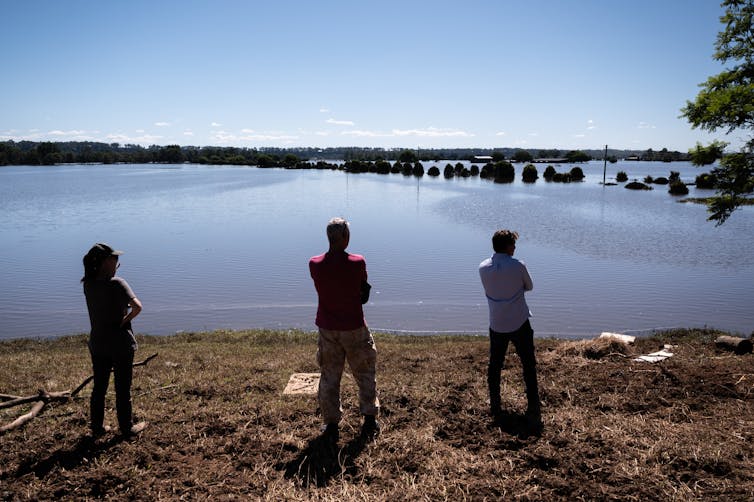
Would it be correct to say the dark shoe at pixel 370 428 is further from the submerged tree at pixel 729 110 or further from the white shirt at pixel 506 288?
the submerged tree at pixel 729 110

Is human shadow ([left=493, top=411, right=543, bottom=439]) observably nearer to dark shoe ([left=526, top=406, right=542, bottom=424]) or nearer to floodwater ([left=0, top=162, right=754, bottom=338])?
dark shoe ([left=526, top=406, right=542, bottom=424])

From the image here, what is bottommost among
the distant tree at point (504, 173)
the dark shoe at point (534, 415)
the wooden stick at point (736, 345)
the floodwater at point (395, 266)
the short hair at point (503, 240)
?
the floodwater at point (395, 266)

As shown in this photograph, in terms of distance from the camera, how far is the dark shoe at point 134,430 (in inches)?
208

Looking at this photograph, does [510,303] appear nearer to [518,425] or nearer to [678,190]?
[518,425]

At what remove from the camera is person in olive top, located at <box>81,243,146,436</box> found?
481cm

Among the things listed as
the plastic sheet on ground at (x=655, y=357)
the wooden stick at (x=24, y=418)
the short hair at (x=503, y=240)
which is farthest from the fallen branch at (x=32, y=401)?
the plastic sheet on ground at (x=655, y=357)

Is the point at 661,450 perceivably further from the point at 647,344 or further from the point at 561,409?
the point at 647,344

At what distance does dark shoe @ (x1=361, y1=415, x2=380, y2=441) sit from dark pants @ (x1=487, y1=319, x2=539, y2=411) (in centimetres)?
138

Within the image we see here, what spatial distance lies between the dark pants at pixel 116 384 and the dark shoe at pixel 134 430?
24mm

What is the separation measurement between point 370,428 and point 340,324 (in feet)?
4.12

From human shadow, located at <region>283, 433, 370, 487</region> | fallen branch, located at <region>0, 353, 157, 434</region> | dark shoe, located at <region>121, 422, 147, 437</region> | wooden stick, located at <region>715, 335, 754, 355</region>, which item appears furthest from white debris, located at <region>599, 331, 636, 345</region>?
fallen branch, located at <region>0, 353, 157, 434</region>

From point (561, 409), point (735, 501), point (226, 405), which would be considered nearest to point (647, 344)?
point (561, 409)

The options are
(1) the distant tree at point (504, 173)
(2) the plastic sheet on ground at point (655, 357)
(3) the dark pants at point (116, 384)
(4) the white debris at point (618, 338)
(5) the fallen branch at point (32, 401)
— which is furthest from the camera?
(1) the distant tree at point (504, 173)

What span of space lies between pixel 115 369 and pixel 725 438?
609cm
